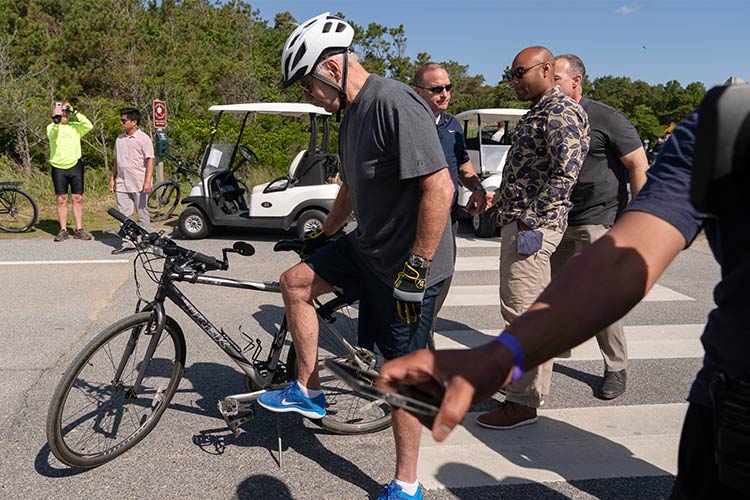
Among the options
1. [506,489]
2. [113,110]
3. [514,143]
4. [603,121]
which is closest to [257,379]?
[506,489]

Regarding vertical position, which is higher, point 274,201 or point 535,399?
point 274,201

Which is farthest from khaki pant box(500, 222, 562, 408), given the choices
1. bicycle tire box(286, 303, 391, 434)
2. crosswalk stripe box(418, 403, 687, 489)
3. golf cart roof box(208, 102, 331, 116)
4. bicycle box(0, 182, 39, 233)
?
bicycle box(0, 182, 39, 233)

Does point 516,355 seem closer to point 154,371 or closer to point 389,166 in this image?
point 389,166

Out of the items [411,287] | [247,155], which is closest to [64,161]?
[247,155]

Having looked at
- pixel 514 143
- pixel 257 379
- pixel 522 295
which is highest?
pixel 514 143

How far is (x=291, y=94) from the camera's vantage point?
27781mm

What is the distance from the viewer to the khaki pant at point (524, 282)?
3660 millimetres

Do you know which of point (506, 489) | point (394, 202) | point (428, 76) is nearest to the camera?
point (394, 202)

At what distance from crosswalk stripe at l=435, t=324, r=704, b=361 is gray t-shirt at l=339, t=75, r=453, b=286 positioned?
7.26 ft

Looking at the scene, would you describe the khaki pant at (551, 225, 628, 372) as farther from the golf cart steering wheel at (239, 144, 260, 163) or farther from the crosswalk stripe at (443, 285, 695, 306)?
the golf cart steering wheel at (239, 144, 260, 163)

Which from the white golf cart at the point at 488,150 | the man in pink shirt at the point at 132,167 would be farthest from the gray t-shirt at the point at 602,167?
the man in pink shirt at the point at 132,167

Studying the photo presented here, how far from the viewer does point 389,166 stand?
2.75 meters

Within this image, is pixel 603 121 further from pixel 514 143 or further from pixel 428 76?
pixel 428 76

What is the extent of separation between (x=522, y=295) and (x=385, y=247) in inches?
45.4
